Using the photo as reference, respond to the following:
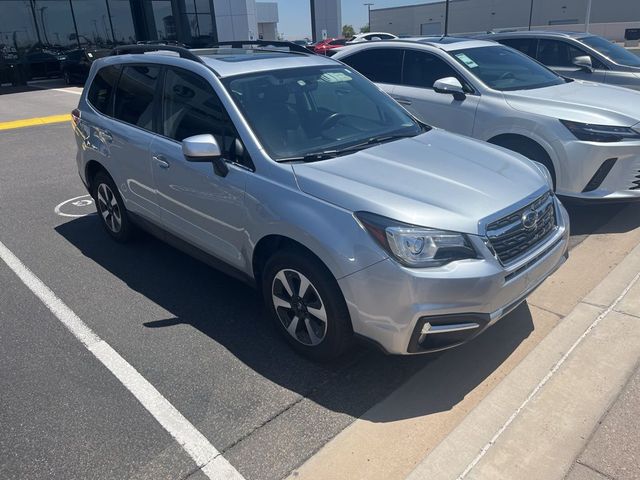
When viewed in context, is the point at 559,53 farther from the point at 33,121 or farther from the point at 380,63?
the point at 33,121

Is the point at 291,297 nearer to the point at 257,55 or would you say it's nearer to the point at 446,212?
the point at 446,212

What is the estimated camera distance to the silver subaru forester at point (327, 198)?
9.31ft

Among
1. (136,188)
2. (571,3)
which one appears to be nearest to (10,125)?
(136,188)

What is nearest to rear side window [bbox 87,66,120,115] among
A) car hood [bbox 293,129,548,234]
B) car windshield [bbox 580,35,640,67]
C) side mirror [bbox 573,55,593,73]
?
car hood [bbox 293,129,548,234]

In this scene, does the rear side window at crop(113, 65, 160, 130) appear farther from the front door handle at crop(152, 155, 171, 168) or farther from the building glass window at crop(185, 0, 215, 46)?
the building glass window at crop(185, 0, 215, 46)

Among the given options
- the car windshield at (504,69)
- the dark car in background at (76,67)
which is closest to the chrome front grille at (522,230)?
the car windshield at (504,69)

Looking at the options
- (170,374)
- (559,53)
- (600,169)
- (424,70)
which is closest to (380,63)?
(424,70)

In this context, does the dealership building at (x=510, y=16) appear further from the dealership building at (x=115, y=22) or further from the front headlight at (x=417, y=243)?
the front headlight at (x=417, y=243)

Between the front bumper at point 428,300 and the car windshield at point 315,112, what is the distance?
100cm

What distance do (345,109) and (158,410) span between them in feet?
8.02

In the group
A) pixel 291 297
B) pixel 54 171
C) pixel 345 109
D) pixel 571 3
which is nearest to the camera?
pixel 291 297

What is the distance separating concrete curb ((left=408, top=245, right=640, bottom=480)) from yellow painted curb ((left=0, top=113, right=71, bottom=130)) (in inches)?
518

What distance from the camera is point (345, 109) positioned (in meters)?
4.10

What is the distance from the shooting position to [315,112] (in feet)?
12.7
